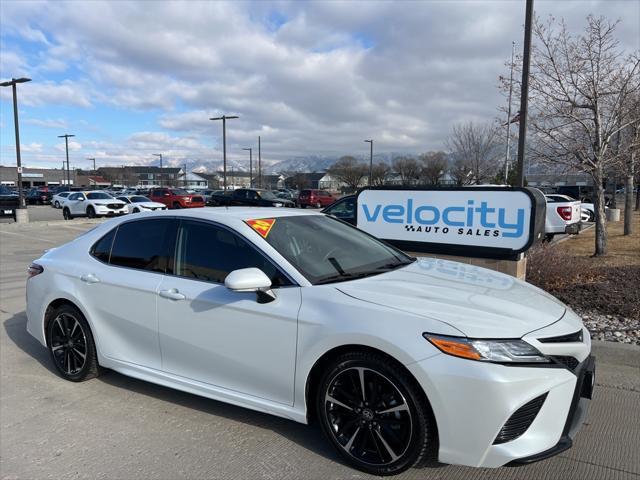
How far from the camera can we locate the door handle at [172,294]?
3.54 metres

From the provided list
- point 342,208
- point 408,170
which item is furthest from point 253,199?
point 408,170

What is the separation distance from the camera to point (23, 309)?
6.87 meters

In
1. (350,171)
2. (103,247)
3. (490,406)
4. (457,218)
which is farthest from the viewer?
(350,171)

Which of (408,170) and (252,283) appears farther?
(408,170)

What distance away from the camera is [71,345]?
4.34 metres

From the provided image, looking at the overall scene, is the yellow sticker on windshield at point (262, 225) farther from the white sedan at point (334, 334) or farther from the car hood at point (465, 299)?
the car hood at point (465, 299)

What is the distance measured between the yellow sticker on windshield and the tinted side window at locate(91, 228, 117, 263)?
4.74 feet

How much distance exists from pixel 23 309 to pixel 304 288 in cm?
552

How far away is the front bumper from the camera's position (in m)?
2.51

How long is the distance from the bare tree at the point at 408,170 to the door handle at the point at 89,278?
2448 inches

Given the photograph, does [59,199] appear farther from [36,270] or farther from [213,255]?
[213,255]

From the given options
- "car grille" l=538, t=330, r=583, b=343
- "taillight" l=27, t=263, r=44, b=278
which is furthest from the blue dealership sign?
"taillight" l=27, t=263, r=44, b=278

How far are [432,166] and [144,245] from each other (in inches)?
2335

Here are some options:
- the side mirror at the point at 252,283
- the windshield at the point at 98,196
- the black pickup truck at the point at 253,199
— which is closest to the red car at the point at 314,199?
the black pickup truck at the point at 253,199
